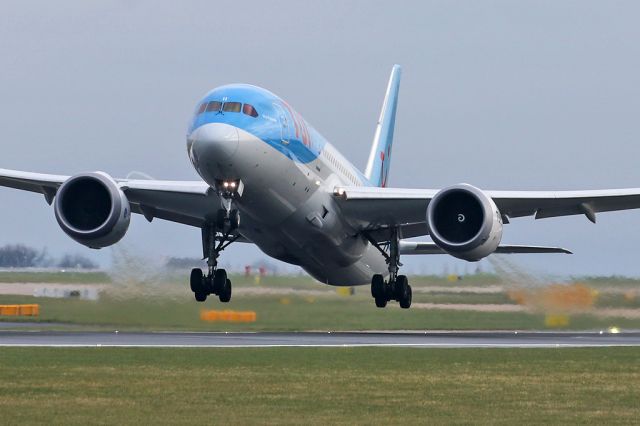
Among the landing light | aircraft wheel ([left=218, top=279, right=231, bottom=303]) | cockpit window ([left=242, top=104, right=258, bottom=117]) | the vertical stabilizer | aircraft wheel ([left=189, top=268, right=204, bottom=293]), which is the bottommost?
aircraft wheel ([left=218, top=279, right=231, bottom=303])

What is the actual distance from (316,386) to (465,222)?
12105 mm

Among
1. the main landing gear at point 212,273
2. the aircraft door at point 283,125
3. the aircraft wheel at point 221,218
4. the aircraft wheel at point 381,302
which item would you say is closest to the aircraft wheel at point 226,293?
the main landing gear at point 212,273

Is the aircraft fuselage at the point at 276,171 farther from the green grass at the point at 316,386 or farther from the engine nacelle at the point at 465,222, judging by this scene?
the green grass at the point at 316,386

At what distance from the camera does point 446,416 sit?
20.9 m

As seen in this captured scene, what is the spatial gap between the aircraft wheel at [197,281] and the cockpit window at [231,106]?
7846 mm

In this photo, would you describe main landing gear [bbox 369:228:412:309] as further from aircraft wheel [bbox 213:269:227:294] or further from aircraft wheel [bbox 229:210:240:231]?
aircraft wheel [bbox 229:210:240:231]

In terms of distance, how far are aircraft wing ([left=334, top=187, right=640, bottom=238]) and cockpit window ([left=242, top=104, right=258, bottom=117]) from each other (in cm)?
471

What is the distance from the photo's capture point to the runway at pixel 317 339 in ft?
115

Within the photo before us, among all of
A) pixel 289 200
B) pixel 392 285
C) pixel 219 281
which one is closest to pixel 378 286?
pixel 392 285

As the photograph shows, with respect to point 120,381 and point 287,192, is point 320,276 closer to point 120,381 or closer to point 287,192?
point 287,192

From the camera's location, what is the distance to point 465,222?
3578 centimetres

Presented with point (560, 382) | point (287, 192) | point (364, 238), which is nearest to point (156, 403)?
point (560, 382)

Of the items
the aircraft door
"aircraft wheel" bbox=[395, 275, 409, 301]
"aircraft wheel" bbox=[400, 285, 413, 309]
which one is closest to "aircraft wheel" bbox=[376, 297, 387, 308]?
"aircraft wheel" bbox=[395, 275, 409, 301]

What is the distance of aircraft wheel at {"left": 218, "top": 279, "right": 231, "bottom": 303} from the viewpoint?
1545 inches
